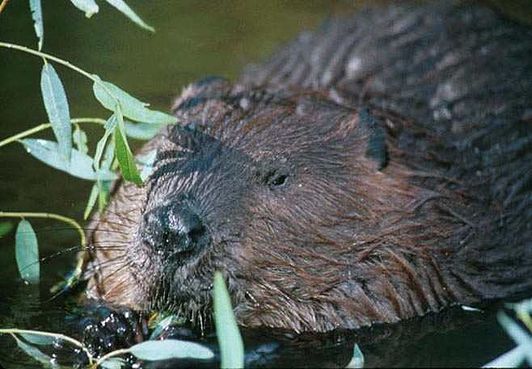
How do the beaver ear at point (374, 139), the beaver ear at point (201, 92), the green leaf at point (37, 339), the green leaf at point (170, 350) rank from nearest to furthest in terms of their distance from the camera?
1. the green leaf at point (170, 350)
2. the green leaf at point (37, 339)
3. the beaver ear at point (374, 139)
4. the beaver ear at point (201, 92)

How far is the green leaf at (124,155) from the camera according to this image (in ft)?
11.5

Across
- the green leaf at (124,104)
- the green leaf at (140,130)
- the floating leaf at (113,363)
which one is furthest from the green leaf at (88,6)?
the floating leaf at (113,363)

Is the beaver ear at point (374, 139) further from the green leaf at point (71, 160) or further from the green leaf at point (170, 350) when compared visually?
the green leaf at point (170, 350)

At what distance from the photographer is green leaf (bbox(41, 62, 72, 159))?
11.8 feet

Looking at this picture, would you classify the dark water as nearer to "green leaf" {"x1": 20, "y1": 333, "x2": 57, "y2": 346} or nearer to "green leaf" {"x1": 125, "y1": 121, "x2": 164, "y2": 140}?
"green leaf" {"x1": 20, "y1": 333, "x2": 57, "y2": 346}

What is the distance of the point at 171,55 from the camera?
649cm

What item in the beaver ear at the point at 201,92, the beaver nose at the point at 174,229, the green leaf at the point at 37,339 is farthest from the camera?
the beaver ear at the point at 201,92

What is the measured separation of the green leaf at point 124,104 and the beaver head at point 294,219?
232mm

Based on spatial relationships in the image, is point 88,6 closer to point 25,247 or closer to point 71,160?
point 71,160

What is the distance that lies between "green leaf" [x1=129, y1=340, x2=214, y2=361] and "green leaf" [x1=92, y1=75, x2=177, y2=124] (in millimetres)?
576

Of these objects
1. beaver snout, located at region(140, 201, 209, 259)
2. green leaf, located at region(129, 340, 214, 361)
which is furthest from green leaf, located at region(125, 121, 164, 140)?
green leaf, located at region(129, 340, 214, 361)

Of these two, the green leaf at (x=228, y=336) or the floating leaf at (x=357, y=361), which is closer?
the green leaf at (x=228, y=336)

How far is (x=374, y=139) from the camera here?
159 inches

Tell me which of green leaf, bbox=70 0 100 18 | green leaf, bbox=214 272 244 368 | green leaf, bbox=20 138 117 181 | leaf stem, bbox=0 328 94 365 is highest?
green leaf, bbox=70 0 100 18
